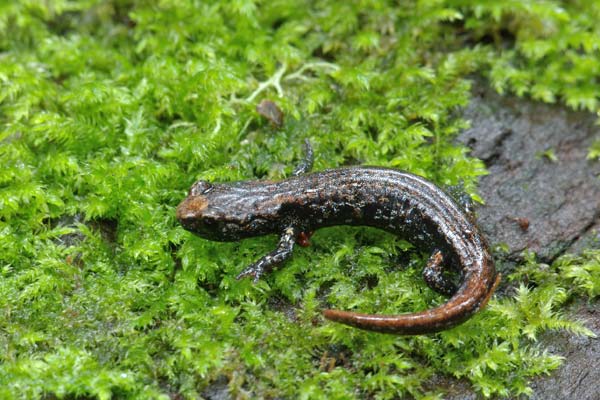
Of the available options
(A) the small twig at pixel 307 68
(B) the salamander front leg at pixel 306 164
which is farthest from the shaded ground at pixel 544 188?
(B) the salamander front leg at pixel 306 164

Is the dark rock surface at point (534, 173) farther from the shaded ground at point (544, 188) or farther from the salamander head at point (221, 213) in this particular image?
the salamander head at point (221, 213)

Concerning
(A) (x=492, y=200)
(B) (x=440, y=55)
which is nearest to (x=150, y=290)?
(A) (x=492, y=200)

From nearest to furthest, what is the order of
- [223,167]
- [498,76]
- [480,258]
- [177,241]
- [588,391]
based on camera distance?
[588,391] < [480,258] < [177,241] < [223,167] < [498,76]

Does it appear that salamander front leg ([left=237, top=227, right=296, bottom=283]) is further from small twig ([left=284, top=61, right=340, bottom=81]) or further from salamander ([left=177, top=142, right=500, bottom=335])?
small twig ([left=284, top=61, right=340, bottom=81])

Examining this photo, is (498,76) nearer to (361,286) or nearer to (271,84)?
(271,84)

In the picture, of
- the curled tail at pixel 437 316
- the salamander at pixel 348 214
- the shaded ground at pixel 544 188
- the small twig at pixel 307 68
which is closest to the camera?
the curled tail at pixel 437 316

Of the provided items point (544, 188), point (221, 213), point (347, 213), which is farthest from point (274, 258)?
point (544, 188)
